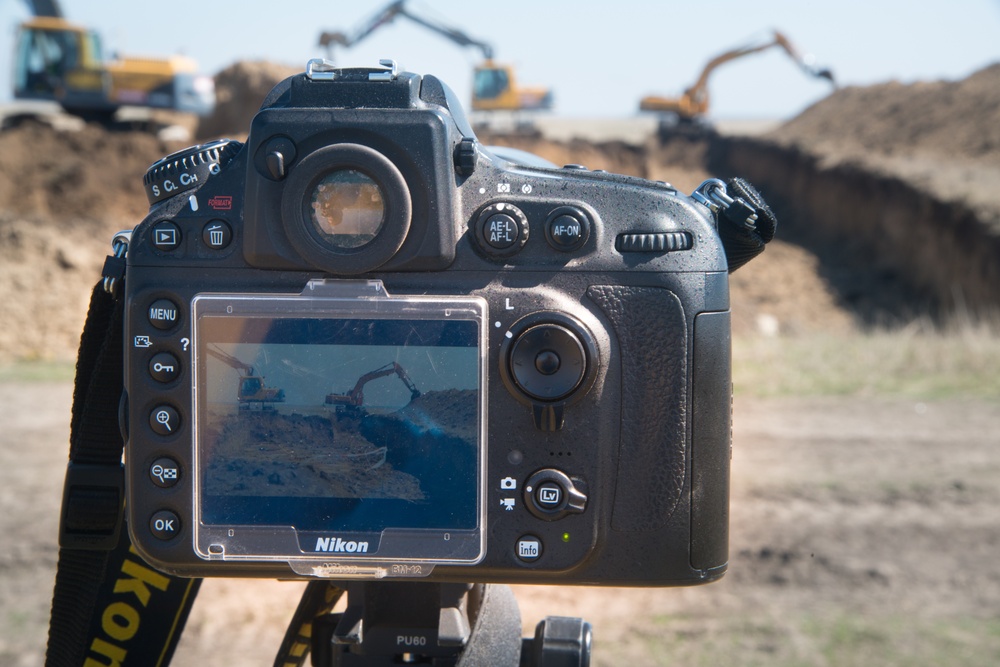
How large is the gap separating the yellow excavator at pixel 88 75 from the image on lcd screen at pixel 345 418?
2084 centimetres

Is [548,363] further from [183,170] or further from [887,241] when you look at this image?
[887,241]

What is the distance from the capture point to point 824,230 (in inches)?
768

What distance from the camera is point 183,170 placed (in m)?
1.19

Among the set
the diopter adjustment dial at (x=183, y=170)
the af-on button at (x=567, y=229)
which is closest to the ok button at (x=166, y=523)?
the diopter adjustment dial at (x=183, y=170)

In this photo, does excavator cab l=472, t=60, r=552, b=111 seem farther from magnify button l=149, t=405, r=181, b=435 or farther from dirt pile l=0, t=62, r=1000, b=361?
magnify button l=149, t=405, r=181, b=435

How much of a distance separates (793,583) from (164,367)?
8.85 ft

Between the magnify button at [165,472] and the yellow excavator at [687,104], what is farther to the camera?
the yellow excavator at [687,104]

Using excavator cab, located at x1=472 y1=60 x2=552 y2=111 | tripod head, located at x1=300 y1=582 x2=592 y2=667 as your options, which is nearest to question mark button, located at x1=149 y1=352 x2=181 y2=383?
tripod head, located at x1=300 y1=582 x2=592 y2=667

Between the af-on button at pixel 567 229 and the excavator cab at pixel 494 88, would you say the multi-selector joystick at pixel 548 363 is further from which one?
the excavator cab at pixel 494 88

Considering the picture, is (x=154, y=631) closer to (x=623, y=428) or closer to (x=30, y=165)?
(x=623, y=428)

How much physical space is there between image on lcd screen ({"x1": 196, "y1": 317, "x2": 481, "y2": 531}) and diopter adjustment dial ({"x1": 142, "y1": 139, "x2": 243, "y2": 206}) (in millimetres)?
160

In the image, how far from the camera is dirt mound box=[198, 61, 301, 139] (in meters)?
21.9

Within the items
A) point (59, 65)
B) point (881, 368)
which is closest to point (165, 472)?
point (881, 368)

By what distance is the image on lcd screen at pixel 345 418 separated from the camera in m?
1.14
